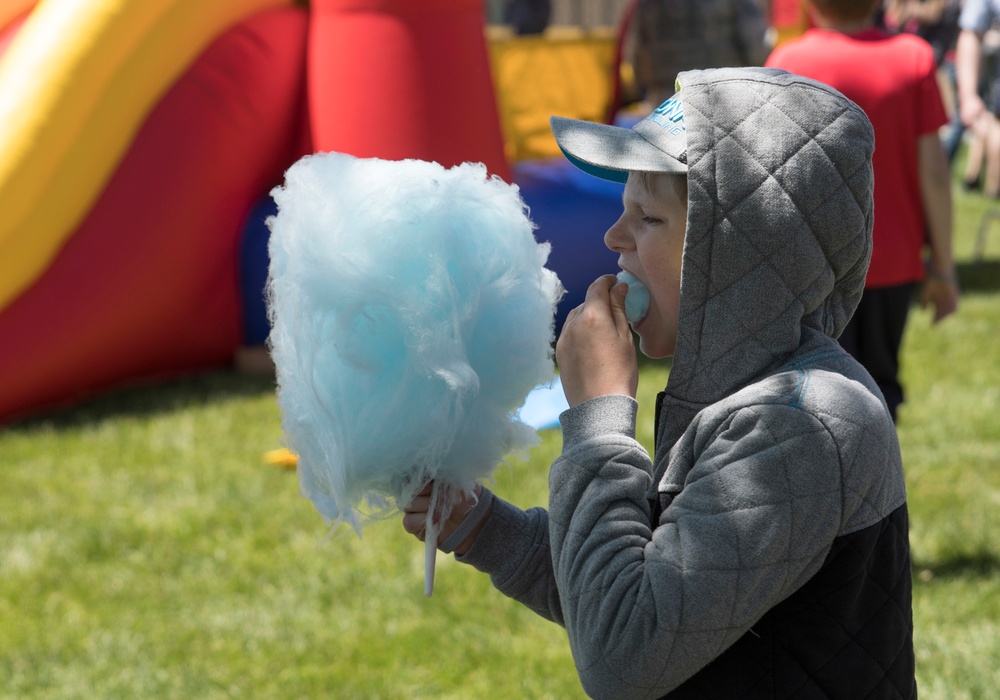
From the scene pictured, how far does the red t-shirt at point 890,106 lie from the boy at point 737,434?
6.62ft

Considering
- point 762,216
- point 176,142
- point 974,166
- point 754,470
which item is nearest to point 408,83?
point 176,142

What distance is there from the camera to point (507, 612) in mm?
3176

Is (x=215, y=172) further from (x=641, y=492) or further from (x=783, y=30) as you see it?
(x=783, y=30)

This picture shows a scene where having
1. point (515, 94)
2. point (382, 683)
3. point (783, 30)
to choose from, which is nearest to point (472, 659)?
point (382, 683)

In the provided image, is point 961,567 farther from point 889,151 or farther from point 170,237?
point 170,237

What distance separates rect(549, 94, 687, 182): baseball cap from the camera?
1.41 metres

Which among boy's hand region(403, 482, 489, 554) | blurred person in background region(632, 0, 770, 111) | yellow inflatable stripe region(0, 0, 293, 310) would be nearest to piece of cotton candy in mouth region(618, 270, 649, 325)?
boy's hand region(403, 482, 489, 554)

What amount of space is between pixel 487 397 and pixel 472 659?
1.54 metres

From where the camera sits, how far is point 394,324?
1519 mm

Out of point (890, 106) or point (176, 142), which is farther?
point (176, 142)

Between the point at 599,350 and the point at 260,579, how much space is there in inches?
89.0

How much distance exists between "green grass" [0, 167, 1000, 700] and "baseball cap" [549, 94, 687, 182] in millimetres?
1636

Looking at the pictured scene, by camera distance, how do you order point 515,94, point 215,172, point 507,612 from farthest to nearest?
point 515,94 → point 215,172 → point 507,612

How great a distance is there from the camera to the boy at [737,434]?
128 centimetres
